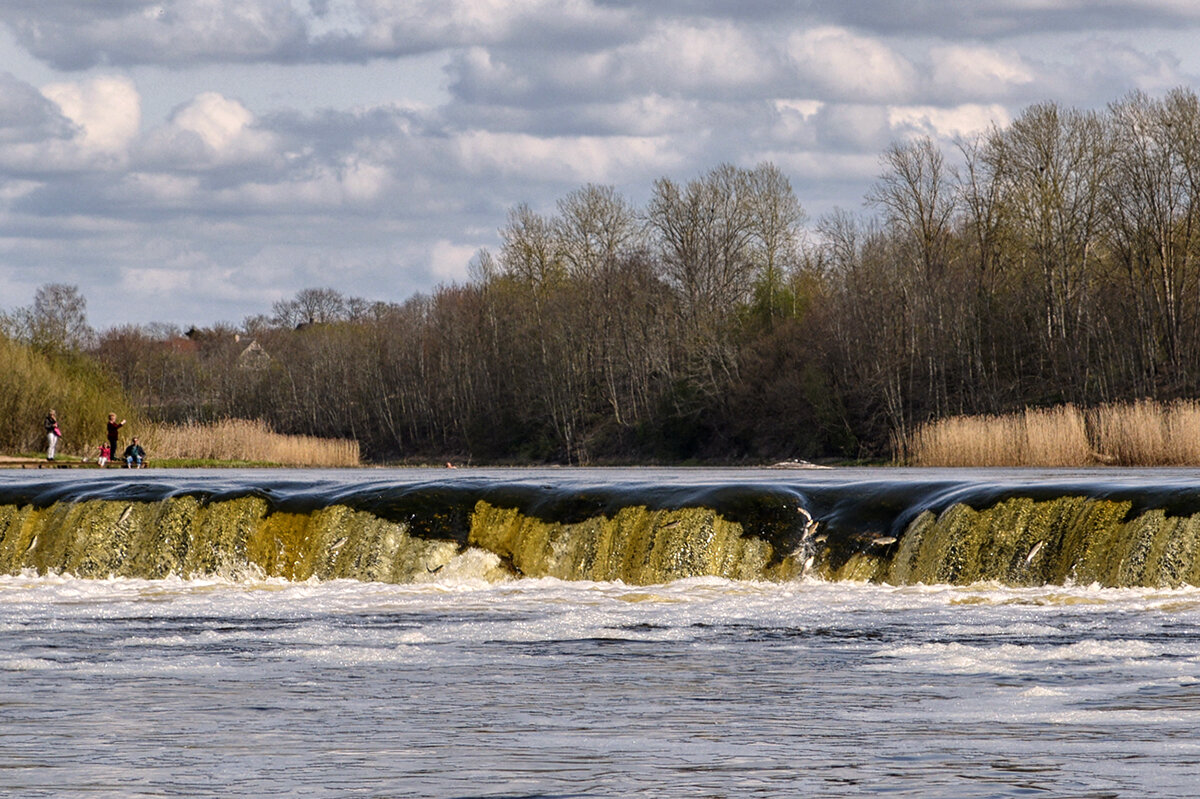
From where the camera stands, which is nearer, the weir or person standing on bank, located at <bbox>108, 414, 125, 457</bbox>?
the weir

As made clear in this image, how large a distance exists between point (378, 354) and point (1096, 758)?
68019 millimetres

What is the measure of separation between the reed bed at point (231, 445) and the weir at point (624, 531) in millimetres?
21728

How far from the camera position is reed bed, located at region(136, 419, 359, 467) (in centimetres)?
4050

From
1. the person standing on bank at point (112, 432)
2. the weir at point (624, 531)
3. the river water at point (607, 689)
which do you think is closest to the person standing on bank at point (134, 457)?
the person standing on bank at point (112, 432)

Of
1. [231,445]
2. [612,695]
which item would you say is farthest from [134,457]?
[612,695]

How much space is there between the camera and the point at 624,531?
52.7 feet

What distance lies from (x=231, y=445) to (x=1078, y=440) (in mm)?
22130

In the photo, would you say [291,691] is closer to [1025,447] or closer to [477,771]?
[477,771]

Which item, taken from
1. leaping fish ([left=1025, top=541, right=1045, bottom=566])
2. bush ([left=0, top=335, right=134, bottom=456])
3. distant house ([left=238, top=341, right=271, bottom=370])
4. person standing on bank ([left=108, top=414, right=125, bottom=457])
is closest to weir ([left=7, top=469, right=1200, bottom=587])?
leaping fish ([left=1025, top=541, right=1045, bottom=566])

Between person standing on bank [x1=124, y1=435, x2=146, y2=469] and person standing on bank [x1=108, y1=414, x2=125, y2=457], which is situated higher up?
person standing on bank [x1=108, y1=414, x2=125, y2=457]

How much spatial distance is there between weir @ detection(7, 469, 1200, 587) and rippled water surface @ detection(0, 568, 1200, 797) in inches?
34.7

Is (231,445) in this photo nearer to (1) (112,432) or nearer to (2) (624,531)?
(1) (112,432)

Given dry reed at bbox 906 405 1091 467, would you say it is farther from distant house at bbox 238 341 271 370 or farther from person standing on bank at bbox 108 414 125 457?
distant house at bbox 238 341 271 370

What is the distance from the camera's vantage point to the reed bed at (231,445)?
40.5m
